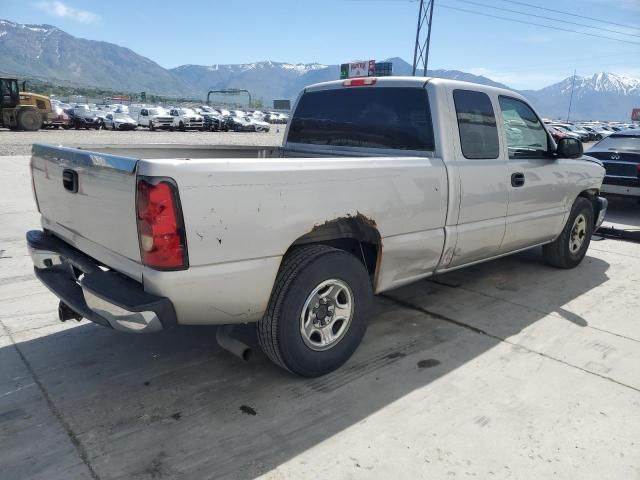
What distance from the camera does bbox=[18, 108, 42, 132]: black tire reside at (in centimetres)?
2711

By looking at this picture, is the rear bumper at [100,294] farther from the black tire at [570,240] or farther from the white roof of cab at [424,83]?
the black tire at [570,240]

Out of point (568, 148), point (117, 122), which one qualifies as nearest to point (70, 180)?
point (568, 148)

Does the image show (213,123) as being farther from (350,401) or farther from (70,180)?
(350,401)

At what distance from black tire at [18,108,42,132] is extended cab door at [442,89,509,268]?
29.2 meters

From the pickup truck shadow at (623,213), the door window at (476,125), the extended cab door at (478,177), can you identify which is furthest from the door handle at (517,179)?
the pickup truck shadow at (623,213)

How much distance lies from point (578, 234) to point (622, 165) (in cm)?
450

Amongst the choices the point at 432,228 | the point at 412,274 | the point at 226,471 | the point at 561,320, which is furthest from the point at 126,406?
the point at 561,320

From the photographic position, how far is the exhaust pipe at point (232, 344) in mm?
3016

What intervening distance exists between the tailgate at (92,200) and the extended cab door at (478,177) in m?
2.33

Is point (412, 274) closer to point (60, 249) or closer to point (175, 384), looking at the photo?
point (175, 384)

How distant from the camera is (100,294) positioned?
2.56m

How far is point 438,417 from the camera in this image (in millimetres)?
2869

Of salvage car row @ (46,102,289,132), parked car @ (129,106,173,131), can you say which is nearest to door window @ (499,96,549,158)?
salvage car row @ (46,102,289,132)

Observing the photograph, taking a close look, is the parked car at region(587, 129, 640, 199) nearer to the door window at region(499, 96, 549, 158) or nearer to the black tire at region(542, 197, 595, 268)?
the black tire at region(542, 197, 595, 268)
